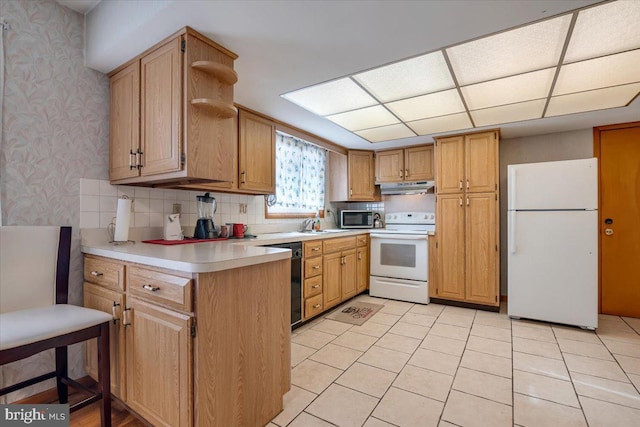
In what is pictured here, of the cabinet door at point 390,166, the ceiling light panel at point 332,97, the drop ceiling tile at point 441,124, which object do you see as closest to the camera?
the ceiling light panel at point 332,97

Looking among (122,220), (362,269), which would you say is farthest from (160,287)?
(362,269)

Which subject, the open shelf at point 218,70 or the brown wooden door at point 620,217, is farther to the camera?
the brown wooden door at point 620,217

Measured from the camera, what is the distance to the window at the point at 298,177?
363cm

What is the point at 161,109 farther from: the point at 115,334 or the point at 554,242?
the point at 554,242

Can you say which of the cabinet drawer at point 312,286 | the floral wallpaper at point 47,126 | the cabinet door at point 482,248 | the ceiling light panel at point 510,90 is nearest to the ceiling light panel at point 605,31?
the ceiling light panel at point 510,90

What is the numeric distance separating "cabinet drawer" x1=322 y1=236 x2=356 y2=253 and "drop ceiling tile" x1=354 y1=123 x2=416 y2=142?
1310mm

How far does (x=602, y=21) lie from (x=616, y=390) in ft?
7.31

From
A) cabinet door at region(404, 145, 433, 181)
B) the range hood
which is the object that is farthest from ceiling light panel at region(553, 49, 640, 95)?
the range hood

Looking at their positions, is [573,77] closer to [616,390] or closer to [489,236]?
[489,236]

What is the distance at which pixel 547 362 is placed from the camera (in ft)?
7.30

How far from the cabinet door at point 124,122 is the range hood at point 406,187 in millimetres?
3287

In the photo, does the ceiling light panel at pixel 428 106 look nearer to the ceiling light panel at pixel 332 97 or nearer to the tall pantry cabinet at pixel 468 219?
the ceiling light panel at pixel 332 97

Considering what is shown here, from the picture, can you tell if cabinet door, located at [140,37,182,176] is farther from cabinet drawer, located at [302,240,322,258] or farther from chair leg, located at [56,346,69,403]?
cabinet drawer, located at [302,240,322,258]

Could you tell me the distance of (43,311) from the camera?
4.97ft
